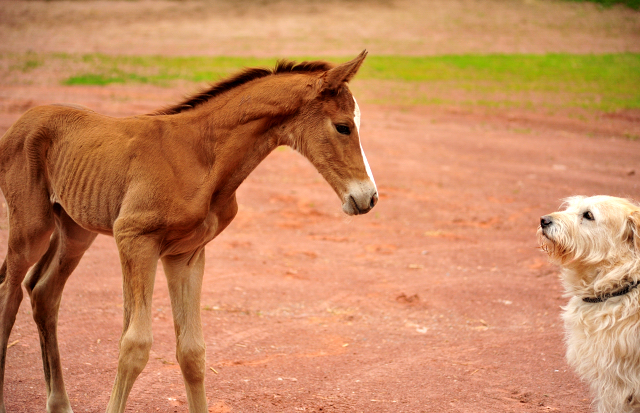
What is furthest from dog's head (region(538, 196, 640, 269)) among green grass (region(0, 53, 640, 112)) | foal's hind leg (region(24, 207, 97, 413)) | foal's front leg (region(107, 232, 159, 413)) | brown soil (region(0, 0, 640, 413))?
green grass (region(0, 53, 640, 112))

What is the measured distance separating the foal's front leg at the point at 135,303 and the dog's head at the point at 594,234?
7.88 ft

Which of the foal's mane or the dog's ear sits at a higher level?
the foal's mane

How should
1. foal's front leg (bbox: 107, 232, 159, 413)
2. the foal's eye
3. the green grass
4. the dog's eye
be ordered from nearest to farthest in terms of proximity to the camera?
foal's front leg (bbox: 107, 232, 159, 413) < the foal's eye < the dog's eye < the green grass

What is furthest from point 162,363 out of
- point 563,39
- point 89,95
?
point 563,39

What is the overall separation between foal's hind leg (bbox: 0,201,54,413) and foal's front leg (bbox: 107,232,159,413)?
0.76 m

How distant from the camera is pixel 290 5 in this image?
35.9m

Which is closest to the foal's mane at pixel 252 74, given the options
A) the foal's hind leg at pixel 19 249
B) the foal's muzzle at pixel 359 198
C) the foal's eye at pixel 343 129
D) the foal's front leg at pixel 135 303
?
the foal's eye at pixel 343 129

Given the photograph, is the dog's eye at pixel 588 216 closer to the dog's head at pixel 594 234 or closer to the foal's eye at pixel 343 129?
the dog's head at pixel 594 234

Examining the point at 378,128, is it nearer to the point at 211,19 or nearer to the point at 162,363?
the point at 162,363

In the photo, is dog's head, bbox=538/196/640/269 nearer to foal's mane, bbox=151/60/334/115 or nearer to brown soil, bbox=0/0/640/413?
brown soil, bbox=0/0/640/413

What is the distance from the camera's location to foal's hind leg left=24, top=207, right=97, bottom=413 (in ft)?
13.9

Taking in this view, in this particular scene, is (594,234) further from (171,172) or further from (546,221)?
(171,172)

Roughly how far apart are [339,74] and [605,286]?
81.5 inches

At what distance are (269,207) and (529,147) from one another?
7.30 m
